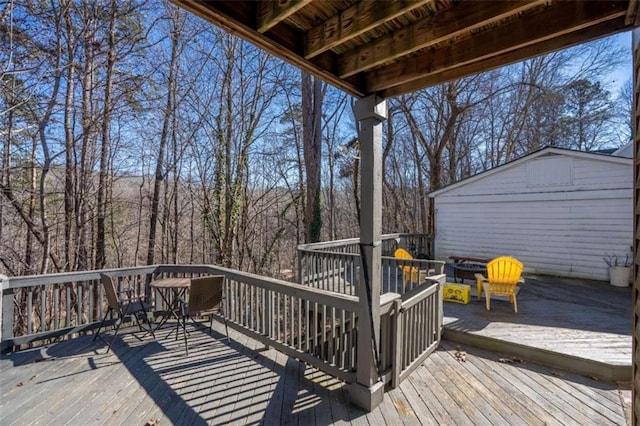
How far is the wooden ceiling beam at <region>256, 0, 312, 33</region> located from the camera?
1.58 m

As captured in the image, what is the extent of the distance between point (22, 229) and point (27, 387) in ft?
17.5

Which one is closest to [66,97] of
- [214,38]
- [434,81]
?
[214,38]

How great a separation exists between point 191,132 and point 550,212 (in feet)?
34.8

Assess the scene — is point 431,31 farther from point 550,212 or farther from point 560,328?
point 550,212

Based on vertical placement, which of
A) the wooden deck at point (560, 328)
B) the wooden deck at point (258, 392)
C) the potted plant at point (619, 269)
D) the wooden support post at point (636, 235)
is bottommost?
the wooden deck at point (258, 392)

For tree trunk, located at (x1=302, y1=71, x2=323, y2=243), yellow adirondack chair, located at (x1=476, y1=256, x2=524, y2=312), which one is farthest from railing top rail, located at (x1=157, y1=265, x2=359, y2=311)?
tree trunk, located at (x1=302, y1=71, x2=323, y2=243)

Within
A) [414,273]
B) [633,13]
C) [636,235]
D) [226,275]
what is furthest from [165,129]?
[636,235]

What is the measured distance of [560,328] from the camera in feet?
13.5

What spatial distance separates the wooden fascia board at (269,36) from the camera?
1.59 m

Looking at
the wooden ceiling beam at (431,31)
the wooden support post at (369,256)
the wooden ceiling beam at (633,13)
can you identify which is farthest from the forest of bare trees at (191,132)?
the wooden ceiling beam at (633,13)

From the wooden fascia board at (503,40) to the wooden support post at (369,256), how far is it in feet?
0.80

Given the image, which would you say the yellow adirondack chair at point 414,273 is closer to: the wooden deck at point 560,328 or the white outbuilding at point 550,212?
the wooden deck at point 560,328

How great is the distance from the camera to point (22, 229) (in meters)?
6.39

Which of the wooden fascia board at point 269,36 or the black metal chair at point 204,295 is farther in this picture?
the black metal chair at point 204,295
